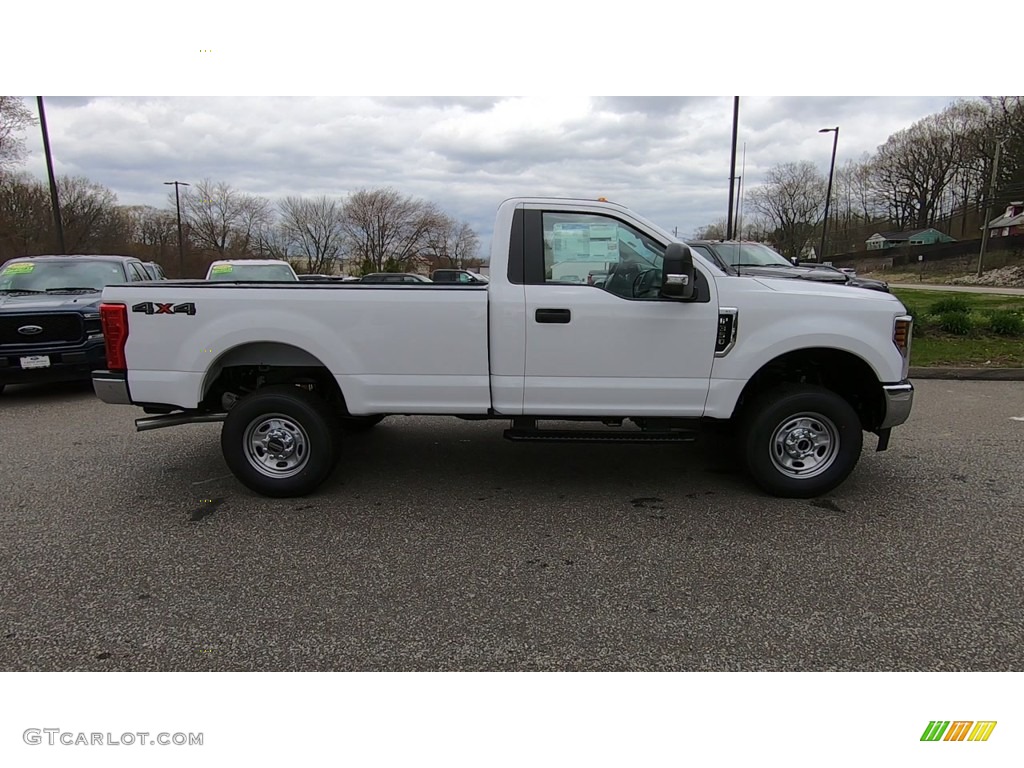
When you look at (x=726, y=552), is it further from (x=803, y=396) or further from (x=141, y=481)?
(x=141, y=481)

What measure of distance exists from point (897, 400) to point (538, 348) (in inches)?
Result: 99.3

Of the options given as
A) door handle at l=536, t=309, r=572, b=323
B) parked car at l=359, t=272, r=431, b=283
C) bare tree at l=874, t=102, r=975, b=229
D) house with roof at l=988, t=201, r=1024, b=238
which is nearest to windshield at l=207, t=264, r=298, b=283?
parked car at l=359, t=272, r=431, b=283

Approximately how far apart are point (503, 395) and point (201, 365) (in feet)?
6.96

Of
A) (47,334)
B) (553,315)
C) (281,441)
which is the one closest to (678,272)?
(553,315)

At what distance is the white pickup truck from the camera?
163 inches

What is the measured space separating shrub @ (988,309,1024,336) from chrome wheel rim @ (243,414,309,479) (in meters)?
12.0

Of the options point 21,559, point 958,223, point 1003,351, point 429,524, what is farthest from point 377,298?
point 958,223

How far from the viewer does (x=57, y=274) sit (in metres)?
8.94

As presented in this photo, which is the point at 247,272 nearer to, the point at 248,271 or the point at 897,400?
the point at 248,271

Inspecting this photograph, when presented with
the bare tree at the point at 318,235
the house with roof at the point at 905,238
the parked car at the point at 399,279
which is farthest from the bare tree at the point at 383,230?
the house with roof at the point at 905,238

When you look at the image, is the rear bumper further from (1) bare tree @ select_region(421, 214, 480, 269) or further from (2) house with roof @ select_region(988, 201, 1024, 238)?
(2) house with roof @ select_region(988, 201, 1024, 238)

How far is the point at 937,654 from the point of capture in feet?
8.74

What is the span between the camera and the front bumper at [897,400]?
13.9 ft

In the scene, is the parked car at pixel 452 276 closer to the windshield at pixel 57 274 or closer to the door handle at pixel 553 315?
the door handle at pixel 553 315
